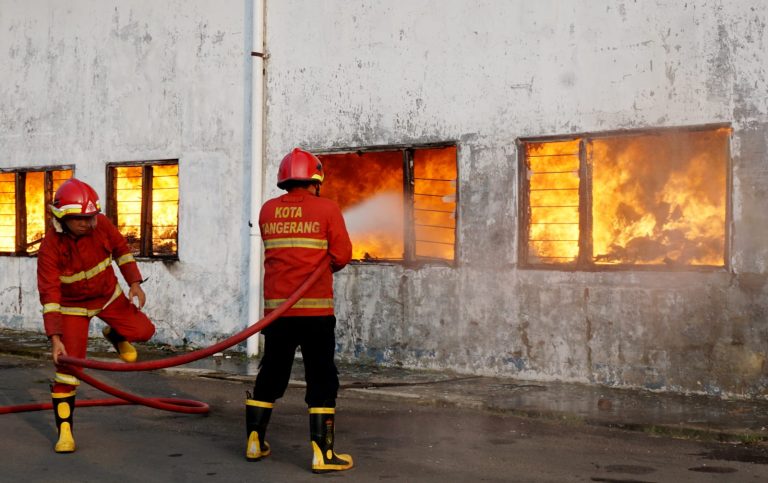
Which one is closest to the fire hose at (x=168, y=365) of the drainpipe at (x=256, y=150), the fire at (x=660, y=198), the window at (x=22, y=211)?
the drainpipe at (x=256, y=150)

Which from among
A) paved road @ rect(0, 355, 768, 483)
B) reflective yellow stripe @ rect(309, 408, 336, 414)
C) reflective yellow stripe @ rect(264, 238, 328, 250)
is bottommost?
paved road @ rect(0, 355, 768, 483)

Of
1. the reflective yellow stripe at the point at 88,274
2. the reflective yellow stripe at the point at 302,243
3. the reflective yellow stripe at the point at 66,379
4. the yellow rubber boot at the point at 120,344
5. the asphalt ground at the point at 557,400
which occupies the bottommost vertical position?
the asphalt ground at the point at 557,400

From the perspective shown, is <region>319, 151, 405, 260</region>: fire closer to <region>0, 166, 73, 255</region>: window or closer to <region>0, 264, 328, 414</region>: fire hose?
<region>0, 264, 328, 414</region>: fire hose

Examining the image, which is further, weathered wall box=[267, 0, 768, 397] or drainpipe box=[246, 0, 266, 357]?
drainpipe box=[246, 0, 266, 357]

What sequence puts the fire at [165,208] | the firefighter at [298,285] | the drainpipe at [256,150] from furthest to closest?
the fire at [165,208] → the drainpipe at [256,150] → the firefighter at [298,285]

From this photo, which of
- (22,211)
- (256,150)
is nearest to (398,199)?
(256,150)

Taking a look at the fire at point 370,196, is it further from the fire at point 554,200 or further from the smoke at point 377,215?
the fire at point 554,200

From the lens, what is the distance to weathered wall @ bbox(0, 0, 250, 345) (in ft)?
46.8

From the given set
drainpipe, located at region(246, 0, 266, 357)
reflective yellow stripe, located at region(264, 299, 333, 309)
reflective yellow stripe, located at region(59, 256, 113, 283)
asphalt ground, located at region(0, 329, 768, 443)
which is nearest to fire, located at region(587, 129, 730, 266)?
asphalt ground, located at region(0, 329, 768, 443)

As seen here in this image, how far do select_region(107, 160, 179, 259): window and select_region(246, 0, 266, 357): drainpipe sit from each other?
173 centimetres

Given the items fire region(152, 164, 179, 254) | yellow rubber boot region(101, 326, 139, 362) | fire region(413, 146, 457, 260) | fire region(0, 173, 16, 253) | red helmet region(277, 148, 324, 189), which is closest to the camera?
red helmet region(277, 148, 324, 189)

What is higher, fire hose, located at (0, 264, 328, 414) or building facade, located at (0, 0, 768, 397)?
building facade, located at (0, 0, 768, 397)

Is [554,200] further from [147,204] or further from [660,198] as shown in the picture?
[147,204]

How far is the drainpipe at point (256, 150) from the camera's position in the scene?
1368 cm
